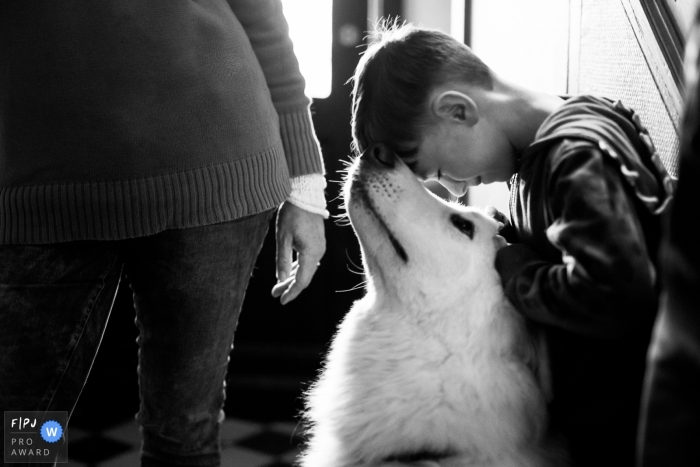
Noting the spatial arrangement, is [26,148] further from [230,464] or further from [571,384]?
[230,464]

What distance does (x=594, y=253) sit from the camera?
0.84m

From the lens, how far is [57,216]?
3.08 ft

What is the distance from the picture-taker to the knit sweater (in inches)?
36.7

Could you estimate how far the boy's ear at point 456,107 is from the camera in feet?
4.25

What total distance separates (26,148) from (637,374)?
0.96m

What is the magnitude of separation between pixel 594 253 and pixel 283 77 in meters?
0.65

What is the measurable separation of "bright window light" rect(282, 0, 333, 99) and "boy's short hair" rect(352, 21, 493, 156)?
1594 mm

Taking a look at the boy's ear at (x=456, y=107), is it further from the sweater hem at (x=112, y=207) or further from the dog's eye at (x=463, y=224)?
the sweater hem at (x=112, y=207)

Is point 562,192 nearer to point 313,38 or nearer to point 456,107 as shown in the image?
point 456,107

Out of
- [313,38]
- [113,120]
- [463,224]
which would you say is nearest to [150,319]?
[113,120]

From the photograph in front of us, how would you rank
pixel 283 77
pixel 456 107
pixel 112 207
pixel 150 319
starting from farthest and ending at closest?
pixel 456 107 → pixel 283 77 → pixel 150 319 → pixel 112 207

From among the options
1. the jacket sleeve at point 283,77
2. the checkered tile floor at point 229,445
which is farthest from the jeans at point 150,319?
the checkered tile floor at point 229,445

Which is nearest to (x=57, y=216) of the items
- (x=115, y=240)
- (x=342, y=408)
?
(x=115, y=240)

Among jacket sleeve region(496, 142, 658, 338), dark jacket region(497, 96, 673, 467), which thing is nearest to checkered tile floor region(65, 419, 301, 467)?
dark jacket region(497, 96, 673, 467)
